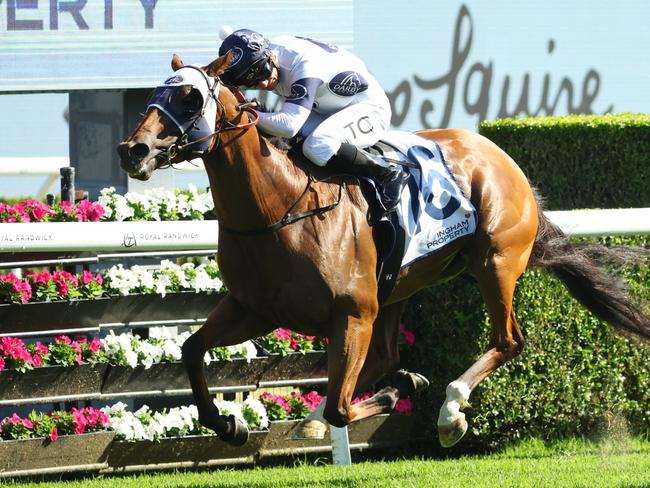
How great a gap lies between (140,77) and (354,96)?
3185 millimetres

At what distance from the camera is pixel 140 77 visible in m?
8.18

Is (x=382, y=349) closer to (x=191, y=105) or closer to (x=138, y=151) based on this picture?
(x=191, y=105)

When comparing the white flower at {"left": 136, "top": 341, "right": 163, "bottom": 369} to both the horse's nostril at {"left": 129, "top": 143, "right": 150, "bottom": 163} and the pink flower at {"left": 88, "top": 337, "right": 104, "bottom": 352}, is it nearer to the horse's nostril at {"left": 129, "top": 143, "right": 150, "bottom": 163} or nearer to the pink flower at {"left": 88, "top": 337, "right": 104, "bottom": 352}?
the pink flower at {"left": 88, "top": 337, "right": 104, "bottom": 352}

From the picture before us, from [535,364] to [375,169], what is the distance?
2214 millimetres

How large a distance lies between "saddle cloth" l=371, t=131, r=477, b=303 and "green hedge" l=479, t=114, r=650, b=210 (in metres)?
2.10

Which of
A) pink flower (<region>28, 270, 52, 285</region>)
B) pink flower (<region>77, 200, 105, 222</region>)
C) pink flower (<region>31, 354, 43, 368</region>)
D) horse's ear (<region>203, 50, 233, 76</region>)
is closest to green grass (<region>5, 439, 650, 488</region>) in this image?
pink flower (<region>31, 354, 43, 368</region>)

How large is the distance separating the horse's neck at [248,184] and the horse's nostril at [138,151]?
1.46 ft

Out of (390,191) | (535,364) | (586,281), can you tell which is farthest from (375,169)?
(535,364)

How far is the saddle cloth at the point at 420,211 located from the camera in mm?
5305

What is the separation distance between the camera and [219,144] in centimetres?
471

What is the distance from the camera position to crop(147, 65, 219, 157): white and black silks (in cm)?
447

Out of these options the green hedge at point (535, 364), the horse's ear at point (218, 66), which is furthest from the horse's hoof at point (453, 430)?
A: the horse's ear at point (218, 66)

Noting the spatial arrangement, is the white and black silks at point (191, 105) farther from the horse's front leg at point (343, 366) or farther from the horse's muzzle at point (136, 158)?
the horse's front leg at point (343, 366)

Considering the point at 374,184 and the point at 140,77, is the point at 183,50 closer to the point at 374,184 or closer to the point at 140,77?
the point at 140,77
